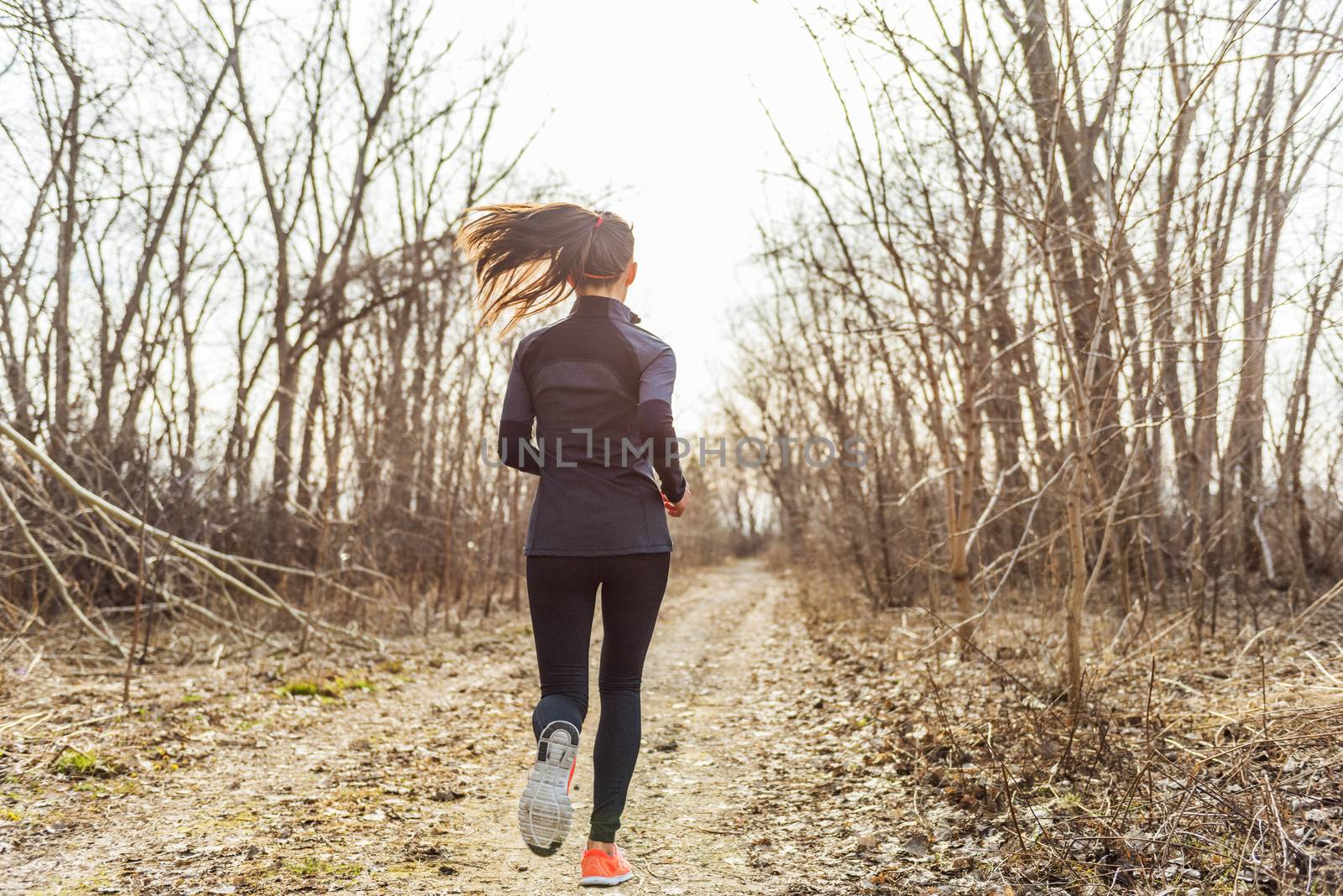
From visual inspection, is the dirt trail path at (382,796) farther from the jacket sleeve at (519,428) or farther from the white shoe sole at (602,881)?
the jacket sleeve at (519,428)

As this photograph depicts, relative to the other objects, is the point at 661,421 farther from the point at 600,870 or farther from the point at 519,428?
the point at 600,870

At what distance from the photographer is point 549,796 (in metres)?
2.55

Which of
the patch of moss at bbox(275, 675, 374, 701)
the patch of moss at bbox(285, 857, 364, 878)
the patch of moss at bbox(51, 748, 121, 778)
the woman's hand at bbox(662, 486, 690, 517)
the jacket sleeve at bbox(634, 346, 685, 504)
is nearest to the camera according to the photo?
the jacket sleeve at bbox(634, 346, 685, 504)

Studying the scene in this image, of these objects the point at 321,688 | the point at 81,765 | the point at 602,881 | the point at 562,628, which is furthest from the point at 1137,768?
the point at 321,688

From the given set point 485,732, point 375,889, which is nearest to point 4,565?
point 485,732

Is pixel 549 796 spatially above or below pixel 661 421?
below

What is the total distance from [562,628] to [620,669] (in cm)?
22

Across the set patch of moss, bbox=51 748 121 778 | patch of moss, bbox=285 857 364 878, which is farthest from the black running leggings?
patch of moss, bbox=51 748 121 778

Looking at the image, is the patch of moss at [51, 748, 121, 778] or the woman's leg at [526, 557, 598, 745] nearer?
the woman's leg at [526, 557, 598, 745]

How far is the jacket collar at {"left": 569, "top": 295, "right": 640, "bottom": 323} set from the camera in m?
2.86

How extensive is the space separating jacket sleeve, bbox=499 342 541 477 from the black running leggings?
30 cm

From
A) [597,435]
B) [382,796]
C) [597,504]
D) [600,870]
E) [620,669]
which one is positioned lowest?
[382,796]

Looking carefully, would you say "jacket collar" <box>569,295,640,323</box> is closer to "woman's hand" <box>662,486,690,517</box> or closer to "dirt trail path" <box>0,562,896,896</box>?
"woman's hand" <box>662,486,690,517</box>

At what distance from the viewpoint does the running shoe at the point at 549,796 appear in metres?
2.53
